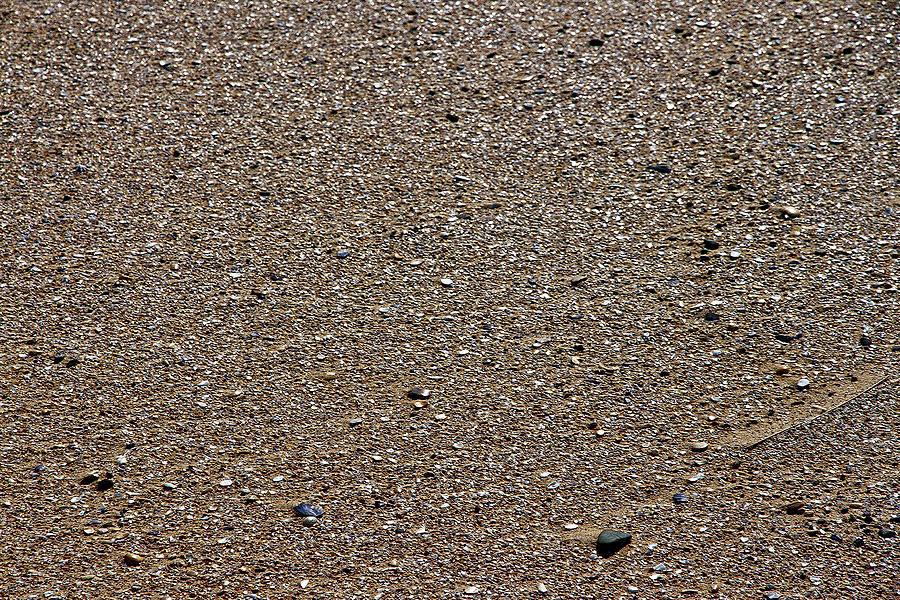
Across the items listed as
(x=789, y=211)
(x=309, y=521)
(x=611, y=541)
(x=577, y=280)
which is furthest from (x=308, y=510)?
(x=789, y=211)

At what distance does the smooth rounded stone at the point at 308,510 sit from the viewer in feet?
7.66

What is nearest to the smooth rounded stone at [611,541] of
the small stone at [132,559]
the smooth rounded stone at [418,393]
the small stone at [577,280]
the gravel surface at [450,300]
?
the gravel surface at [450,300]

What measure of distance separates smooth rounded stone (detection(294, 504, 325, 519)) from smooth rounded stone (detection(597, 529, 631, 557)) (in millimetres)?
677

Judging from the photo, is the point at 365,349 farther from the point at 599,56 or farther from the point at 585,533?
the point at 599,56

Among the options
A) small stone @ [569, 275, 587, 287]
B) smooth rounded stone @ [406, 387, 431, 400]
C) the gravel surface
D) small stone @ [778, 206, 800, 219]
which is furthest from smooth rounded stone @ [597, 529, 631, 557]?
small stone @ [778, 206, 800, 219]

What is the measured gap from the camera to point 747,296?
9.13ft

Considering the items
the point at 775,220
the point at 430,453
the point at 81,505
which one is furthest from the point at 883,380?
the point at 81,505

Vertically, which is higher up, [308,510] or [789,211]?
[789,211]

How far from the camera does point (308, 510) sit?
7.69 ft

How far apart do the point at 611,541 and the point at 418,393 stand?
66cm

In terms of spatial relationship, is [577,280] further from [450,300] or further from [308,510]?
[308,510]

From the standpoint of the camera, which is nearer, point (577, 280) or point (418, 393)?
point (418, 393)

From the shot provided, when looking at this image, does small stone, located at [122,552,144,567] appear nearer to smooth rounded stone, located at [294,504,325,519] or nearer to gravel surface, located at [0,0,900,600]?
gravel surface, located at [0,0,900,600]

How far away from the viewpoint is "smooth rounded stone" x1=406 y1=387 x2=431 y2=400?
102 inches
